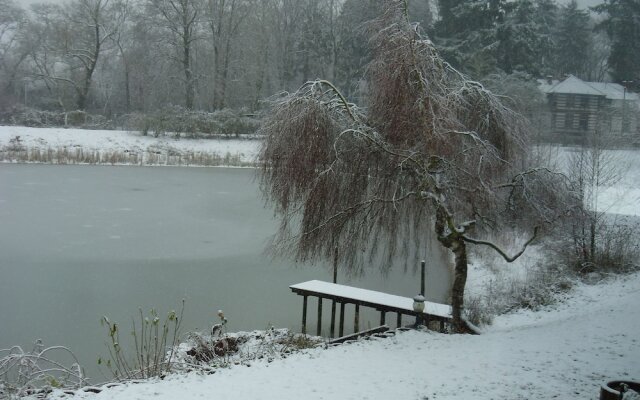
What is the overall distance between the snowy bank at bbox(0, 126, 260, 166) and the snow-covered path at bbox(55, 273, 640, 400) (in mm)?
18219

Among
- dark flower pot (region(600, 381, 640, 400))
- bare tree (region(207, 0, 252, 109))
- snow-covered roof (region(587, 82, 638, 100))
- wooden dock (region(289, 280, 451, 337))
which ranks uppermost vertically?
bare tree (region(207, 0, 252, 109))

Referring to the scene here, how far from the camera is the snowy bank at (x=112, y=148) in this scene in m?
23.5

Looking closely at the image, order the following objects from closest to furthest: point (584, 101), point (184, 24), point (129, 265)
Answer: point (129, 265), point (584, 101), point (184, 24)

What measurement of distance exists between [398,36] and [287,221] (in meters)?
2.55

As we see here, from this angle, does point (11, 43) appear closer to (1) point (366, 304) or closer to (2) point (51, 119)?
(2) point (51, 119)

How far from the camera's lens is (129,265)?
9914mm

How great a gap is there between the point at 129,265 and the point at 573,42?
16.2m

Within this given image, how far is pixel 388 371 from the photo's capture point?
471 cm

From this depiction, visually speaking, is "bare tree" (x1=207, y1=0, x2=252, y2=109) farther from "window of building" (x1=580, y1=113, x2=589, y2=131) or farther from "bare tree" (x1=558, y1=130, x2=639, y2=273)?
"bare tree" (x1=558, y1=130, x2=639, y2=273)

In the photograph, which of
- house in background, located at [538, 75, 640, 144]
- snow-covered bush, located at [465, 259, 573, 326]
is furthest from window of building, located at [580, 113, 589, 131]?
snow-covered bush, located at [465, 259, 573, 326]

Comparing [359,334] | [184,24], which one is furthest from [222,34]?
[359,334]

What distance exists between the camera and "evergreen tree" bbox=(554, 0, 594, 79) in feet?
53.7

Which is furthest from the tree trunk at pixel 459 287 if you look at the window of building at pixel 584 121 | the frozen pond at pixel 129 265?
the window of building at pixel 584 121

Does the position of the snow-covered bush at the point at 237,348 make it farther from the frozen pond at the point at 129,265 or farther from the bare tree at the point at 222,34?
the bare tree at the point at 222,34
